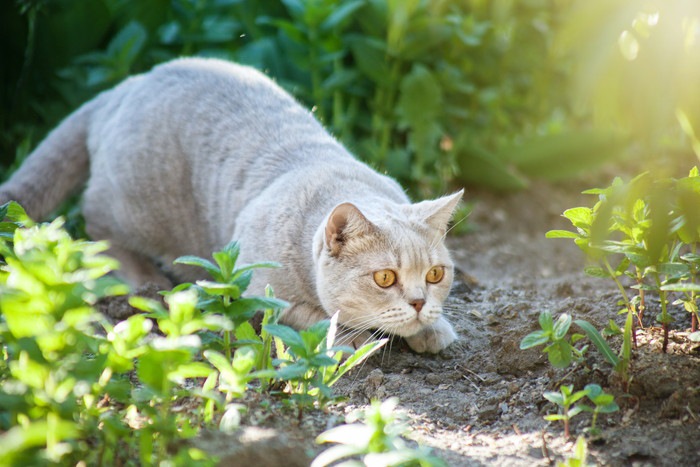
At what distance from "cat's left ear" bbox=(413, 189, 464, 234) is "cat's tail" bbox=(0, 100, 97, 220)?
1.71 m

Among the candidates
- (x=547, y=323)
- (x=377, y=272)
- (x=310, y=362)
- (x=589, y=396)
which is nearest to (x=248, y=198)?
(x=377, y=272)

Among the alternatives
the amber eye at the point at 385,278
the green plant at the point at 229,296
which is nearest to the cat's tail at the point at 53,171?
the amber eye at the point at 385,278

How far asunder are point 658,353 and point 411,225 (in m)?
0.94

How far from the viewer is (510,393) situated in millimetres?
2238

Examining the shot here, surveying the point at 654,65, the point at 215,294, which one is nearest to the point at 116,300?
the point at 215,294

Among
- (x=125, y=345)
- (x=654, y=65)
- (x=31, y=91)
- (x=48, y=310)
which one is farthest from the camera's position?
(x=31, y=91)

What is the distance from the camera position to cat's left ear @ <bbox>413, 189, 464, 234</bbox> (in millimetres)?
2744

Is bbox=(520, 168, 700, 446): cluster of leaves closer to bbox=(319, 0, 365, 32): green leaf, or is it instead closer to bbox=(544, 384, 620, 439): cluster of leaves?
bbox=(544, 384, 620, 439): cluster of leaves

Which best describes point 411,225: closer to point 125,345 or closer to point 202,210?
point 202,210

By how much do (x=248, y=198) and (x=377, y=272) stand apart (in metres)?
0.80

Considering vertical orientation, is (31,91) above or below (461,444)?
above

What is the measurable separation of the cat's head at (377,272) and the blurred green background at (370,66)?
4.89 ft

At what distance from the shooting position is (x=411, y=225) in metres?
2.71

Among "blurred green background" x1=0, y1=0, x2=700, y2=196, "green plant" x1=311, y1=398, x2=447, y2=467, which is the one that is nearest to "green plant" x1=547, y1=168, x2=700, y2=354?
"green plant" x1=311, y1=398, x2=447, y2=467
